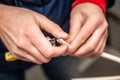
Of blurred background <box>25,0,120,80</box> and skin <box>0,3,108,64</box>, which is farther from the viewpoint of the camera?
blurred background <box>25,0,120,80</box>

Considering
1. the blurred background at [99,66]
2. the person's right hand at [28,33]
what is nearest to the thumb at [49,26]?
the person's right hand at [28,33]

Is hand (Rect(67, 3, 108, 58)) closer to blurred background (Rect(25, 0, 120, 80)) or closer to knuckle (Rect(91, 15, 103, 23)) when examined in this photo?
knuckle (Rect(91, 15, 103, 23))

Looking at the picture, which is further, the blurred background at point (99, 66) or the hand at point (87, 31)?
the blurred background at point (99, 66)

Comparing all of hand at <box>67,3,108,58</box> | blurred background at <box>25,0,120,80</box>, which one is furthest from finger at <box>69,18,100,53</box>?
blurred background at <box>25,0,120,80</box>

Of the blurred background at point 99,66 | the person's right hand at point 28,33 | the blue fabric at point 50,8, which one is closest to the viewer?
the person's right hand at point 28,33

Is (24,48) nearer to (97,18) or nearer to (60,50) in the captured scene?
(60,50)

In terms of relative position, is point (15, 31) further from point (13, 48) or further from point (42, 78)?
point (42, 78)

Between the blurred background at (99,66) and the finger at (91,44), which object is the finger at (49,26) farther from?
the blurred background at (99,66)
